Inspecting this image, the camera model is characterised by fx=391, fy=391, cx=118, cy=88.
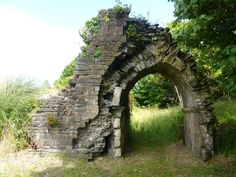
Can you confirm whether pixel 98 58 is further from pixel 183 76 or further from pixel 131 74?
pixel 183 76

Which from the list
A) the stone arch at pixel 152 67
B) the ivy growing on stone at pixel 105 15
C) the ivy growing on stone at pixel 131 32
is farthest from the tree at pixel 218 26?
the ivy growing on stone at pixel 105 15

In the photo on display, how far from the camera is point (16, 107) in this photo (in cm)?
1141

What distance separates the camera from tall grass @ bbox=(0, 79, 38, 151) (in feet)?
36.2

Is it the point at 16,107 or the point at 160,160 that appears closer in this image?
the point at 160,160

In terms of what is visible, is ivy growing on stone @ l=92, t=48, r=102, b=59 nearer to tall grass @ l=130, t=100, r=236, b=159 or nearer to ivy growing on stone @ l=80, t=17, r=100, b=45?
ivy growing on stone @ l=80, t=17, r=100, b=45

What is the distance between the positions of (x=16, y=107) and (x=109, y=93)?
9.22 feet

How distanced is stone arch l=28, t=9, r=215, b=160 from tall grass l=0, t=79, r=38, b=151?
423 millimetres

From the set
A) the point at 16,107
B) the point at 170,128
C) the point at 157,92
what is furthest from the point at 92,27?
the point at 157,92

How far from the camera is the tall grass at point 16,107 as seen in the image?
434 inches

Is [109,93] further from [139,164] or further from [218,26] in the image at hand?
[218,26]

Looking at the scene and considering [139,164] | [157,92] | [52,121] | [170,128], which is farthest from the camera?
[157,92]

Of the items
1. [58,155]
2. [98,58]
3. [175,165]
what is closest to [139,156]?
[175,165]

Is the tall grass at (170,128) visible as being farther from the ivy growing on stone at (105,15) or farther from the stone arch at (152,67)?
the ivy growing on stone at (105,15)

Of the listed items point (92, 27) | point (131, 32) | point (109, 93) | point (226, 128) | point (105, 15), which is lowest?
point (226, 128)
